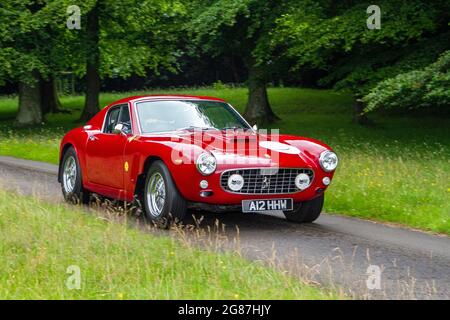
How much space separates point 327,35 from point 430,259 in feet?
42.4

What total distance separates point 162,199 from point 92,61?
21097mm

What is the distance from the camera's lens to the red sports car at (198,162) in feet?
27.0

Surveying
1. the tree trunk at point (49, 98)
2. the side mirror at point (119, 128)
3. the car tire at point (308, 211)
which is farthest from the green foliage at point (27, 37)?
the car tire at point (308, 211)

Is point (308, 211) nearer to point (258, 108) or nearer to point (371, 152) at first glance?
point (371, 152)

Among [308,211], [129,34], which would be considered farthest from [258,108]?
[308,211]

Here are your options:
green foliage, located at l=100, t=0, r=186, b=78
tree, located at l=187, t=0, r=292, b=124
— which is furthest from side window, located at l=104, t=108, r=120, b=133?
green foliage, located at l=100, t=0, r=186, b=78

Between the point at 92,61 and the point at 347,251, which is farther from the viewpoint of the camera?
the point at 92,61

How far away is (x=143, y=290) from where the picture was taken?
220 inches

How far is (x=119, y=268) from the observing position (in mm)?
6234

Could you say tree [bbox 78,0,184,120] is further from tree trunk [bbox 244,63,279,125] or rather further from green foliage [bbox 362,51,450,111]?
green foliage [bbox 362,51,450,111]

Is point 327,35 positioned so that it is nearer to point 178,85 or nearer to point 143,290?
point 143,290

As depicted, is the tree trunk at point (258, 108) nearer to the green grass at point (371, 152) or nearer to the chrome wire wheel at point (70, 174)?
the green grass at point (371, 152)

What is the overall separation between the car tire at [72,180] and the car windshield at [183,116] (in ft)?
5.51
